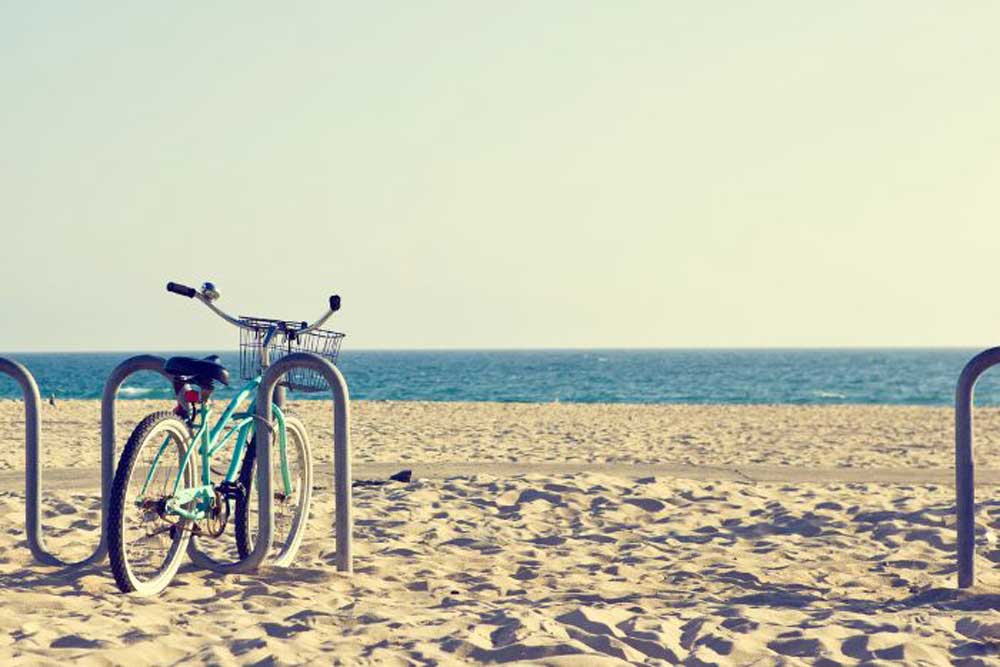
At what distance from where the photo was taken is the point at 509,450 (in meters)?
13.6

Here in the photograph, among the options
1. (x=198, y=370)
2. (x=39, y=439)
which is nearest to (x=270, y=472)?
(x=198, y=370)

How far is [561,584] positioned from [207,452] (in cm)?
184

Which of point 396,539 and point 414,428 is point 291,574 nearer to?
point 396,539

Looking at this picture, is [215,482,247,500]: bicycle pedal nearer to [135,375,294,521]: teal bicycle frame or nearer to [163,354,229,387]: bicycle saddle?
[135,375,294,521]: teal bicycle frame

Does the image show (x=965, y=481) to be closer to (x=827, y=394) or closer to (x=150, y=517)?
(x=150, y=517)

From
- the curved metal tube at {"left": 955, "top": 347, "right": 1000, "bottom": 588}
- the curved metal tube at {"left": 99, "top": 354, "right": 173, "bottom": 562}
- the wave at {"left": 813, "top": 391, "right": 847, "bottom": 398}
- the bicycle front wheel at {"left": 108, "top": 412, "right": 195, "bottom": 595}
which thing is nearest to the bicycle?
the bicycle front wheel at {"left": 108, "top": 412, "right": 195, "bottom": 595}

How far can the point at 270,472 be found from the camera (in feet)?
18.4

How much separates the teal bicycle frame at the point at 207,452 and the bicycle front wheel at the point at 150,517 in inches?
0.9

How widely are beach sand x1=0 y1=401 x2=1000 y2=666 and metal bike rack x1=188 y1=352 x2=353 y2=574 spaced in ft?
0.32

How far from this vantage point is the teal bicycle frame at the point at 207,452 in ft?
16.7

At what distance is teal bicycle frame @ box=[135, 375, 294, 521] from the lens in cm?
509

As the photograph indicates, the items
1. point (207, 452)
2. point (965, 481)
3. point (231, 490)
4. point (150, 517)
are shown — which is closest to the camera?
point (150, 517)

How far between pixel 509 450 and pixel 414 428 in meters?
4.81

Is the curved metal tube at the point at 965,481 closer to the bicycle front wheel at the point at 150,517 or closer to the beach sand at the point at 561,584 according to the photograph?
the beach sand at the point at 561,584
